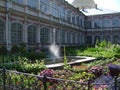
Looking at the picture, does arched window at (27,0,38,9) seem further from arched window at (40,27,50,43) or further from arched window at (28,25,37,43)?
arched window at (40,27,50,43)

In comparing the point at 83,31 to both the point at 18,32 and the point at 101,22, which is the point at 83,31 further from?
the point at 18,32

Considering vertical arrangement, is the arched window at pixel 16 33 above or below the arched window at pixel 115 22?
below

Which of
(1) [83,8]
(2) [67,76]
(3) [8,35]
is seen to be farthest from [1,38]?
(1) [83,8]

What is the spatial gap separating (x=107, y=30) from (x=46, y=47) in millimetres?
20617

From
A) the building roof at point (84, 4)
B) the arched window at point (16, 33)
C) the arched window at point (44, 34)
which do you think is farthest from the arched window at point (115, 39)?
the arched window at point (16, 33)

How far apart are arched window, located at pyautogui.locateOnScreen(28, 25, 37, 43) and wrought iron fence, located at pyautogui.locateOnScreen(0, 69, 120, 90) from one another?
1999cm

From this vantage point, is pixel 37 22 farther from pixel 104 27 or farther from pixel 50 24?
pixel 104 27

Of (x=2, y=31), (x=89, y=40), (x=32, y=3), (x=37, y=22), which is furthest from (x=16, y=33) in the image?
(x=89, y=40)

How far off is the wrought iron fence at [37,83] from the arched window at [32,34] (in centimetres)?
1999

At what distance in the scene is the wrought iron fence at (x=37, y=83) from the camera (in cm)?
541

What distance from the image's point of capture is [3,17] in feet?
72.7

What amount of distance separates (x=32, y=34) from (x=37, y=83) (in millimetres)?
21616

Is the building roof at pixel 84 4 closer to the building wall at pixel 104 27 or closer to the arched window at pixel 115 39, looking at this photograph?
the building wall at pixel 104 27

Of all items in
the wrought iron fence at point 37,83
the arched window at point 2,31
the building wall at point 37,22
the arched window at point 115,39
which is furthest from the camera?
the arched window at point 115,39
